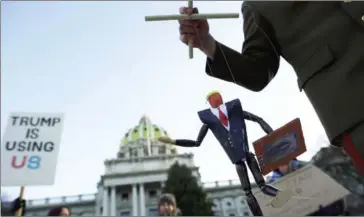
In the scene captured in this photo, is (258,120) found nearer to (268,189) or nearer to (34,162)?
(268,189)

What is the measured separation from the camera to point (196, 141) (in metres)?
1.24

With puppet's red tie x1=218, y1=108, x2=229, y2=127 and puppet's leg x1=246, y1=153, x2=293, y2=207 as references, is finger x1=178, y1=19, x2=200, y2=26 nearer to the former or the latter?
puppet's red tie x1=218, y1=108, x2=229, y2=127

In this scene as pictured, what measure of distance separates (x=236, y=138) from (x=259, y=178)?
149 millimetres

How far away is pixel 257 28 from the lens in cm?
116

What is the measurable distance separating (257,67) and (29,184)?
2837 mm

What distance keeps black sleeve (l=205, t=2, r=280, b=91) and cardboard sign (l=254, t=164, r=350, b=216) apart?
32 cm

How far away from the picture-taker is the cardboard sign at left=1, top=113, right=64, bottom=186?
10.8ft

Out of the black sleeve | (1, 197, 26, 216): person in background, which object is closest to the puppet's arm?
the black sleeve

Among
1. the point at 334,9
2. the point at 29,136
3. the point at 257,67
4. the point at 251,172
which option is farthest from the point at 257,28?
the point at 29,136

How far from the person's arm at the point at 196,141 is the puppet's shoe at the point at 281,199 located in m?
0.33

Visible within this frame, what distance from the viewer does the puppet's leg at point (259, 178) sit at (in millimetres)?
1007

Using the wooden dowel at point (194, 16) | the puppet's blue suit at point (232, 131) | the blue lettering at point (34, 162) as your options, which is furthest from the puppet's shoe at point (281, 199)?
the blue lettering at point (34, 162)

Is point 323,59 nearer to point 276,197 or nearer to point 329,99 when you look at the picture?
point 329,99

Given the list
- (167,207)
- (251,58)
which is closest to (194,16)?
(251,58)
